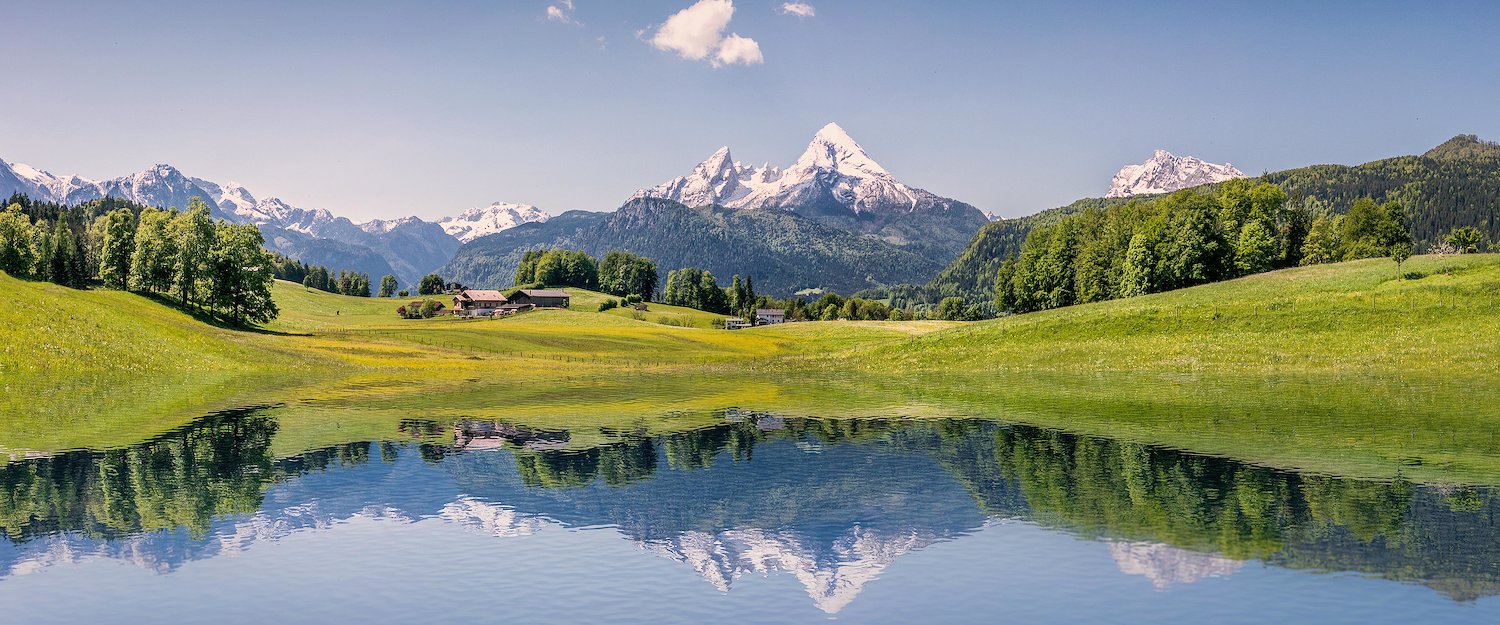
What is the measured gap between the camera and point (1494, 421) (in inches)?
1636

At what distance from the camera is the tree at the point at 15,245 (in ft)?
444

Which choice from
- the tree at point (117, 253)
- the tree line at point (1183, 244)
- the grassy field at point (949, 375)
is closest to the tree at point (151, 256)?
the tree at point (117, 253)

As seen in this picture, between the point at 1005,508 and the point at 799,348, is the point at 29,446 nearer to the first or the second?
the point at 1005,508

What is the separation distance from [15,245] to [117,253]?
1620 centimetres

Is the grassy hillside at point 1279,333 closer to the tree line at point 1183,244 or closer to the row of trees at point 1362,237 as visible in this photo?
the tree line at point 1183,244

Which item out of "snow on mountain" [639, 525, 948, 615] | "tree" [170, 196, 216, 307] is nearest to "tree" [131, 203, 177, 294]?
"tree" [170, 196, 216, 307]

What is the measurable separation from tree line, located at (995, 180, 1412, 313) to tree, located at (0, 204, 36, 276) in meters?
159

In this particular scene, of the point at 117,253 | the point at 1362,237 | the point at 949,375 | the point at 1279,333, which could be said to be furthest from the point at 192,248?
the point at 1362,237

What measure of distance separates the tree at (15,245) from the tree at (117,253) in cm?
1134

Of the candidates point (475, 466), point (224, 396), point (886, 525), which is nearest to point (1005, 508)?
point (886, 525)

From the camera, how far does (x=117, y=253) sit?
135500 millimetres

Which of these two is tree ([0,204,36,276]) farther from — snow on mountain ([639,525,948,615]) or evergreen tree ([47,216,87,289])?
snow on mountain ([639,525,948,615])

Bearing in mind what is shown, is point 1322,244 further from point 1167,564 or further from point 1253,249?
point 1167,564

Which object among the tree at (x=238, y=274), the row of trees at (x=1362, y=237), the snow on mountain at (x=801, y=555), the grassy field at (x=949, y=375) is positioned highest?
the row of trees at (x=1362, y=237)
